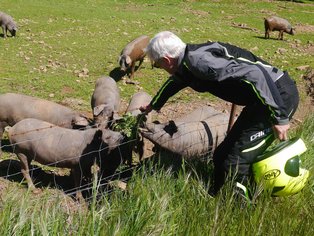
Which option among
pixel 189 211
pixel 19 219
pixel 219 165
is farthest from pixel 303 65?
pixel 19 219

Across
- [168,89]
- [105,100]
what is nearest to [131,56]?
[105,100]

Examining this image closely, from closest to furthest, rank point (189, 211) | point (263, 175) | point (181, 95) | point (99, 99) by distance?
point (189, 211) → point (263, 175) → point (99, 99) → point (181, 95)

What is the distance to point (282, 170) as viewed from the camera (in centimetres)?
405

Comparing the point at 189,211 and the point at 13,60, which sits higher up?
the point at 189,211

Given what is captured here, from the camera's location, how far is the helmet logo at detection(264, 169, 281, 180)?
13.2 ft

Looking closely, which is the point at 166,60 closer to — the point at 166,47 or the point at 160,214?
the point at 166,47

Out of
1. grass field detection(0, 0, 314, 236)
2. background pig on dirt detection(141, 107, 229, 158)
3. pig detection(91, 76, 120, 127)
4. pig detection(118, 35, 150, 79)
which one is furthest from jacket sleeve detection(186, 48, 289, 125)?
pig detection(118, 35, 150, 79)

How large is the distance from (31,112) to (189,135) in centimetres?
250

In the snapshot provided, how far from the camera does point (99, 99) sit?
25.2ft

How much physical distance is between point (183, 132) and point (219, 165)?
1.67 metres

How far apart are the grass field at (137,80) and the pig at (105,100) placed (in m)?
0.55

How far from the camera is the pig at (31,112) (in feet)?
22.4

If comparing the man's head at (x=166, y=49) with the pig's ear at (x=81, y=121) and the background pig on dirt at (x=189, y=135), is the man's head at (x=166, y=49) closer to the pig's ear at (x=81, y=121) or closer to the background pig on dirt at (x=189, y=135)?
the background pig on dirt at (x=189, y=135)

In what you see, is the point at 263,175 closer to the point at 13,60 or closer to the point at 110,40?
the point at 13,60
